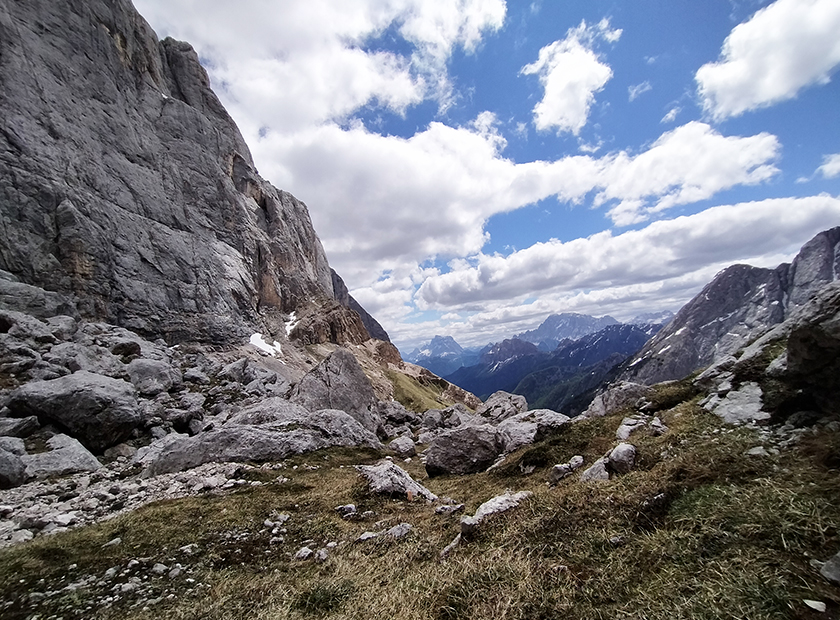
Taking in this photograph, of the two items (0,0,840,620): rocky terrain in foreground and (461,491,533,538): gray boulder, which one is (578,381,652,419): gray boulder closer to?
(0,0,840,620): rocky terrain in foreground

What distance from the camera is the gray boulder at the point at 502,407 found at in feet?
178

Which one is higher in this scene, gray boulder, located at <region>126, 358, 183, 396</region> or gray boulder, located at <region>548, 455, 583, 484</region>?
gray boulder, located at <region>126, 358, 183, 396</region>

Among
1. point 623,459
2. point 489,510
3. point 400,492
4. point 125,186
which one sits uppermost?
point 125,186

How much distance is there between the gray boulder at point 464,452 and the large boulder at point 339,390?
19.4 metres

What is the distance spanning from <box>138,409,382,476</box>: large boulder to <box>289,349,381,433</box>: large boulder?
836 cm

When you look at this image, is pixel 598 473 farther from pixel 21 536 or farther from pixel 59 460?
pixel 59 460

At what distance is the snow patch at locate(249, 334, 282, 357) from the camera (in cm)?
9819

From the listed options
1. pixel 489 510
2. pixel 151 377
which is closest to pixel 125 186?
pixel 151 377

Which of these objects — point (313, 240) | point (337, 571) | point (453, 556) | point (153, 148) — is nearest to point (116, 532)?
point (337, 571)

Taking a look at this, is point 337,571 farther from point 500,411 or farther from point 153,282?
point 153,282

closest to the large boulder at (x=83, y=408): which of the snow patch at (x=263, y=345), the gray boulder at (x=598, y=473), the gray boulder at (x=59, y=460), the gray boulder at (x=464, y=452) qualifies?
the gray boulder at (x=59, y=460)

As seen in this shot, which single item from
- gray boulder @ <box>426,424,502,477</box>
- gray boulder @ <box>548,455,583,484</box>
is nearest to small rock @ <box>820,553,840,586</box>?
gray boulder @ <box>548,455,583,484</box>

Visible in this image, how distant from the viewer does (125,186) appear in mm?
82562

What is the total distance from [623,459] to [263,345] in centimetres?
10156
